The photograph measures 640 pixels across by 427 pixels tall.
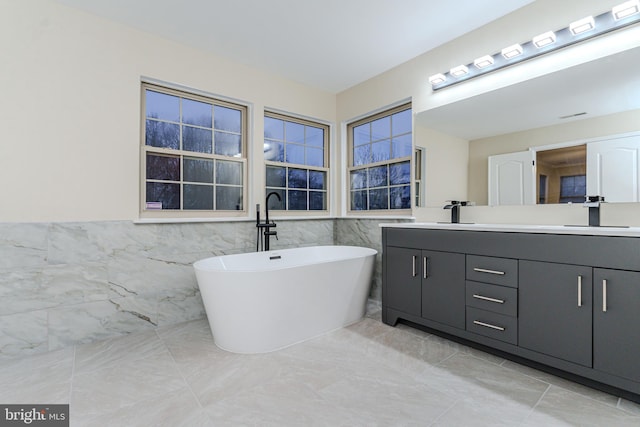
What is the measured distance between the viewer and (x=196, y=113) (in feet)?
10.1

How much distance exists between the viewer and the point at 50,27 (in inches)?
88.9

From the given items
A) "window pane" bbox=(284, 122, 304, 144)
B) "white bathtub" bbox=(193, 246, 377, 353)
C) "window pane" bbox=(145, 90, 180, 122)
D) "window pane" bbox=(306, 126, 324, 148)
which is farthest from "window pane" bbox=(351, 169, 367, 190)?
"window pane" bbox=(145, 90, 180, 122)

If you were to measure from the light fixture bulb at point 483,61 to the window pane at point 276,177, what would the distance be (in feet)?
7.31

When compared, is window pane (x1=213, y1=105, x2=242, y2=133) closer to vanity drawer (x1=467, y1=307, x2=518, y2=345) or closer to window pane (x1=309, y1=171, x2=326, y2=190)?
window pane (x1=309, y1=171, x2=326, y2=190)

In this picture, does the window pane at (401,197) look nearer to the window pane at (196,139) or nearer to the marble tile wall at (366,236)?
the marble tile wall at (366,236)

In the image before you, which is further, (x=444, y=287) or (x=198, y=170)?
(x=198, y=170)

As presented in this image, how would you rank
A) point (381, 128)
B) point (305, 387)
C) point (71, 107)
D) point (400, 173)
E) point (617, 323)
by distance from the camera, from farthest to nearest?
point (381, 128) → point (400, 173) → point (71, 107) → point (305, 387) → point (617, 323)

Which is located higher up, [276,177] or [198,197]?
[276,177]

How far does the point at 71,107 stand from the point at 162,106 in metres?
0.72

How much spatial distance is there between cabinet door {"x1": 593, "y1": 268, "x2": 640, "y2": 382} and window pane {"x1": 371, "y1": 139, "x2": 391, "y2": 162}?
2.31 meters

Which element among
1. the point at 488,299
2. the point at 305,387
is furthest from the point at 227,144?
the point at 488,299

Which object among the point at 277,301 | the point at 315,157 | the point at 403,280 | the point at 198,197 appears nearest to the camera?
the point at 277,301

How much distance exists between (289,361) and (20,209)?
2.20 metres

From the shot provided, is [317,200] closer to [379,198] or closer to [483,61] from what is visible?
[379,198]
